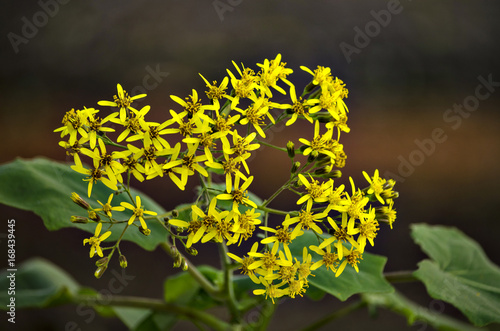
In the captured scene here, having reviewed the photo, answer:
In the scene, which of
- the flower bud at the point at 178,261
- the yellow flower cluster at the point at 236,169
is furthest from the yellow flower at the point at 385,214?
the flower bud at the point at 178,261

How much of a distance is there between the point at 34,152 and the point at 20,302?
2.94ft

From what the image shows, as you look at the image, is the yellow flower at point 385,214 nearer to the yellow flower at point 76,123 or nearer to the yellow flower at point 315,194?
the yellow flower at point 315,194

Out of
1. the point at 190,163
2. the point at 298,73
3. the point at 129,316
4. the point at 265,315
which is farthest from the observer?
the point at 298,73

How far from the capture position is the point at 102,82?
1.76m

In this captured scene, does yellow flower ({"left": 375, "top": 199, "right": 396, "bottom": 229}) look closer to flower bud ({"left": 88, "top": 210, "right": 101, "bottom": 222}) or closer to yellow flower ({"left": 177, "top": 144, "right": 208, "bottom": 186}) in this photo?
yellow flower ({"left": 177, "top": 144, "right": 208, "bottom": 186})

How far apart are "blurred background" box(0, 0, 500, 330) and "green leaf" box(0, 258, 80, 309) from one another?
0.54 meters

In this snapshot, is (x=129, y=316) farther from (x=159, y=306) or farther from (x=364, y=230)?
(x=364, y=230)

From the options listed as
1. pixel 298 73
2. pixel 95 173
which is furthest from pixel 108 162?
pixel 298 73

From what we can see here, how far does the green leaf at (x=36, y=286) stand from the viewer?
82 cm

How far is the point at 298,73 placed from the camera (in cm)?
156

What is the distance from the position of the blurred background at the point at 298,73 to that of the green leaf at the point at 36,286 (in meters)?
0.54

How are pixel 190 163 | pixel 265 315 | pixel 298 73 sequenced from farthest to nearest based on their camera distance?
pixel 298 73 → pixel 265 315 → pixel 190 163

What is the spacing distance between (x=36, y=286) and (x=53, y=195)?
17.0 inches

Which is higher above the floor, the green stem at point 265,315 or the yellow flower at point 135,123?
the yellow flower at point 135,123
